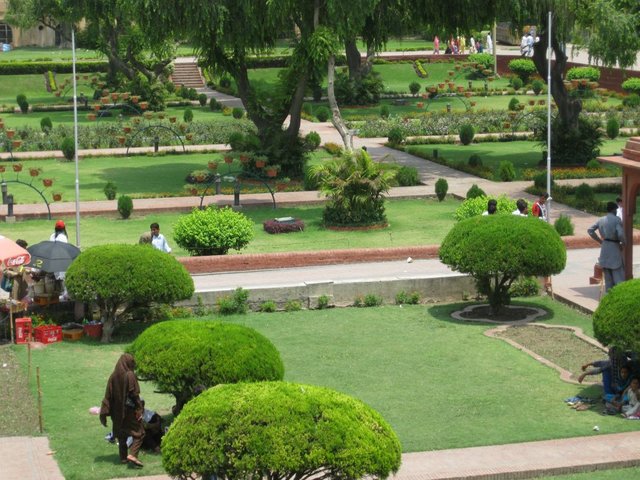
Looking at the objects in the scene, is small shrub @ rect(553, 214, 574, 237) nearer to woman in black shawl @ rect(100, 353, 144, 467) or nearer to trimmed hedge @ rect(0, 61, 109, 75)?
woman in black shawl @ rect(100, 353, 144, 467)

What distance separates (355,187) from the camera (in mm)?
27047

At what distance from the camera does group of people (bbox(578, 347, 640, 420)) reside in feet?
49.5

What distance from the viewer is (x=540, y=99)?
181 ft

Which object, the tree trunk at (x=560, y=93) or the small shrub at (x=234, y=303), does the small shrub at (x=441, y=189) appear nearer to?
the tree trunk at (x=560, y=93)

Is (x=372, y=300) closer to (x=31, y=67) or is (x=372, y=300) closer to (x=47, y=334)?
(x=47, y=334)

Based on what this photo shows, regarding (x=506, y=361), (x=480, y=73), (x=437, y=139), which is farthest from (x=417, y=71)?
(x=506, y=361)

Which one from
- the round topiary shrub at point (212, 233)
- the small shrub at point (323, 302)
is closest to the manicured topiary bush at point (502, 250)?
the small shrub at point (323, 302)

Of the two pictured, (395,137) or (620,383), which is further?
(395,137)

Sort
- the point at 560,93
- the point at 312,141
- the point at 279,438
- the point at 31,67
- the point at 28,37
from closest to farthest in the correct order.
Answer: the point at 279,438 → the point at 560,93 → the point at 312,141 → the point at 31,67 → the point at 28,37

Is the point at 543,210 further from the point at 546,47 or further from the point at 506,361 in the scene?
the point at 546,47

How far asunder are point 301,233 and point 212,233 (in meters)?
3.88

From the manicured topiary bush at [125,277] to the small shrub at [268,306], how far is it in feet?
6.44

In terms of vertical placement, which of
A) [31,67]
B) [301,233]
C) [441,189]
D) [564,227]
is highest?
[31,67]

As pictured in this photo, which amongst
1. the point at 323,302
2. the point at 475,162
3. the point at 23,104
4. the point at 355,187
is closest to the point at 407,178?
the point at 475,162
